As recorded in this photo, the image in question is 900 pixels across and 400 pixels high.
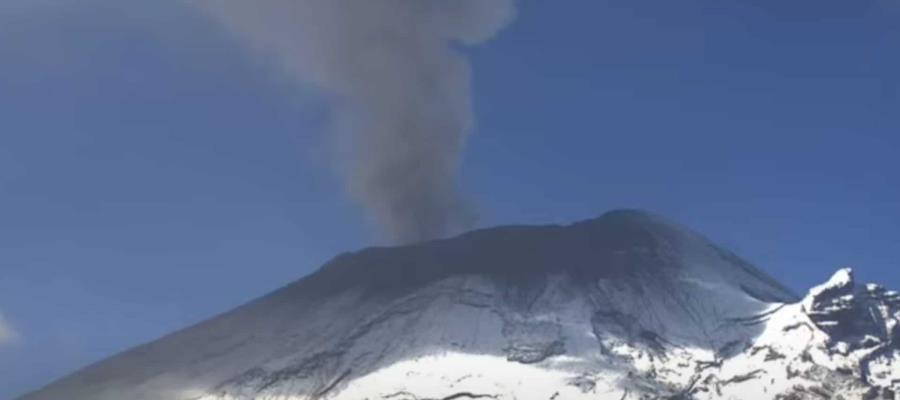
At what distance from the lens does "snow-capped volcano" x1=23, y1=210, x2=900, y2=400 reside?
16075cm

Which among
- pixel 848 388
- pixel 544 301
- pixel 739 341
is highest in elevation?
A: pixel 544 301

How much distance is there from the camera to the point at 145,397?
163875mm

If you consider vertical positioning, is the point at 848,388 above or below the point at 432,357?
below

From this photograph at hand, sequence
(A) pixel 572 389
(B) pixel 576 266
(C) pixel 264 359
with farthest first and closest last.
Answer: (B) pixel 576 266
(C) pixel 264 359
(A) pixel 572 389

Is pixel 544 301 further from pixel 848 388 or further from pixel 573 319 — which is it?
pixel 848 388

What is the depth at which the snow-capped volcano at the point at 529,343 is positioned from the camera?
16075 cm

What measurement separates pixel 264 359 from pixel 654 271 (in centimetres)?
6296

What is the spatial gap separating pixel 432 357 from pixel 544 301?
80.9 feet

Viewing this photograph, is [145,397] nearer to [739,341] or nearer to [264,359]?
[264,359]

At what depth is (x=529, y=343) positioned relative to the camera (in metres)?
171

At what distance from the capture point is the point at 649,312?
609 feet

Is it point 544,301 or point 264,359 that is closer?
point 264,359

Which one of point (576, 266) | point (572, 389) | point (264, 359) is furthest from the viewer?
point (576, 266)

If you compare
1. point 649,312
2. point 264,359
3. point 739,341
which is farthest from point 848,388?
point 264,359
